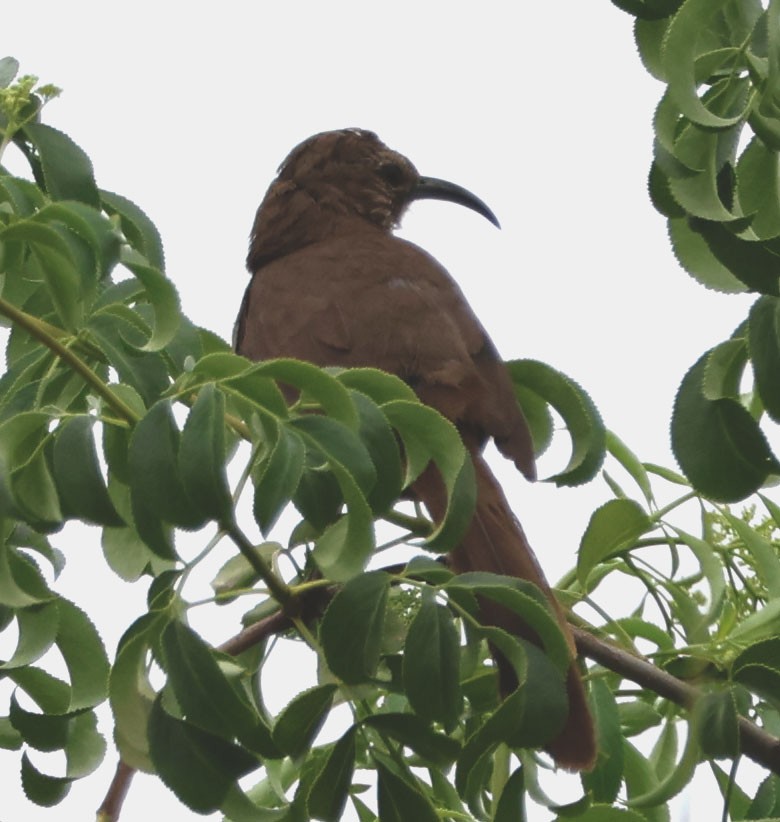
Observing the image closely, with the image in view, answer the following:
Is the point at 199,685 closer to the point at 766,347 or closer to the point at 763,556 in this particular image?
the point at 766,347

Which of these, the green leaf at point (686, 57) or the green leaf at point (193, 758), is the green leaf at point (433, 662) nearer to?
the green leaf at point (193, 758)

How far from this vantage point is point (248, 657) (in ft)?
8.14

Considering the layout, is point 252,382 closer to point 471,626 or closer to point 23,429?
point 23,429

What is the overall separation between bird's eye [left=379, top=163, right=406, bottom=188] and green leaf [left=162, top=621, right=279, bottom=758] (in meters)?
3.48

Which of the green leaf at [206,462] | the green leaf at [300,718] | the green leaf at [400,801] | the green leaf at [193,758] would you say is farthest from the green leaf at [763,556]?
the green leaf at [206,462]

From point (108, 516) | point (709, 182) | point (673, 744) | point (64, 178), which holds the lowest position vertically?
point (673, 744)

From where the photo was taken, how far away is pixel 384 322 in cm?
349

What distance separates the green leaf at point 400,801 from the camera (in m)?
2.05

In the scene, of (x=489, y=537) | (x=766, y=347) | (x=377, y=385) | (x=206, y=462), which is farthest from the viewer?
(x=489, y=537)

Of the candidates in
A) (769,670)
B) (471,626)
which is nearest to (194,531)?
(471,626)

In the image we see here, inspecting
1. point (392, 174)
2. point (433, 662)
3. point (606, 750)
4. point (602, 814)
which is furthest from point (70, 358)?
point (392, 174)

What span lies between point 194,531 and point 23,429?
0.26 meters

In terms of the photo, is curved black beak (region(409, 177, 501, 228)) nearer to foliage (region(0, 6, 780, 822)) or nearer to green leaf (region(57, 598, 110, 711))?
foliage (region(0, 6, 780, 822))

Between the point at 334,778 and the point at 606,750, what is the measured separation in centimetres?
56
